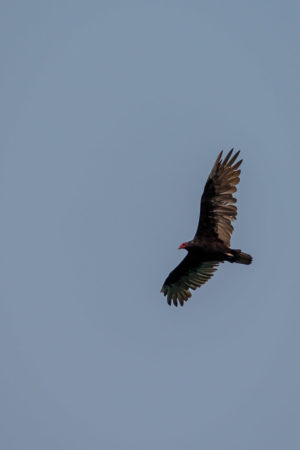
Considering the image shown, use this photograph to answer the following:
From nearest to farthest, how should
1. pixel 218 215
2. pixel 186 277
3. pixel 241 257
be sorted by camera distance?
pixel 241 257
pixel 218 215
pixel 186 277

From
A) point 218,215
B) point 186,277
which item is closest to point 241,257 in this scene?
point 218,215

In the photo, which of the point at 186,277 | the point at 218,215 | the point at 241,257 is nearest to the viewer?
the point at 241,257

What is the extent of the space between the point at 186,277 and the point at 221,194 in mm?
3043

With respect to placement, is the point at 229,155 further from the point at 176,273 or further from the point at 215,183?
the point at 176,273

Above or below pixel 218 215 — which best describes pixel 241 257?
below

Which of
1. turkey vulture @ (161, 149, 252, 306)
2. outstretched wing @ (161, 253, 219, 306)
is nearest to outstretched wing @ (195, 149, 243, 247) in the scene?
turkey vulture @ (161, 149, 252, 306)

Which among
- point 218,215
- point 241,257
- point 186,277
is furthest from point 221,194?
point 186,277

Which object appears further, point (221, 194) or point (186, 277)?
point (186, 277)

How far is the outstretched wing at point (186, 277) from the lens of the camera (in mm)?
25203

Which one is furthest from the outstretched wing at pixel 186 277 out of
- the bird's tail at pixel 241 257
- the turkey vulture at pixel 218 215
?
the bird's tail at pixel 241 257

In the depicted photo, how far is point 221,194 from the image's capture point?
78.4 feet

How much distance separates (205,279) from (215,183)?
3147 millimetres

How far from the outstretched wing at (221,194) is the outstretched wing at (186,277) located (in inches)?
59.8

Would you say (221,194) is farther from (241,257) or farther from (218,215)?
(241,257)
